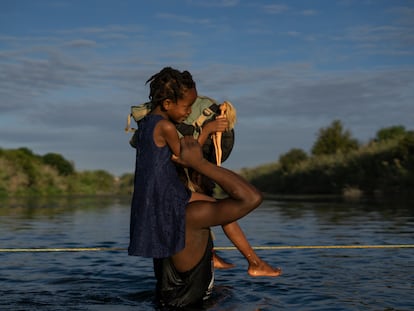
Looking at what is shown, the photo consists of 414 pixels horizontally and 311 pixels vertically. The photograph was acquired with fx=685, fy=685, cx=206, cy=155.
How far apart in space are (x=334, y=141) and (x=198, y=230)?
43.9 m

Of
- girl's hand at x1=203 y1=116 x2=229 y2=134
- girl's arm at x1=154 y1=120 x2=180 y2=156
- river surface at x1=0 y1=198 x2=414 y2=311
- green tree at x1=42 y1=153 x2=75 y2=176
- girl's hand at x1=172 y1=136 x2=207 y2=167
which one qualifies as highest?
green tree at x1=42 y1=153 x2=75 y2=176

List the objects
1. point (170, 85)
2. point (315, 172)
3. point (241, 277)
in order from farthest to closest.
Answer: point (315, 172)
point (241, 277)
point (170, 85)

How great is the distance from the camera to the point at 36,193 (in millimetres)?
40750

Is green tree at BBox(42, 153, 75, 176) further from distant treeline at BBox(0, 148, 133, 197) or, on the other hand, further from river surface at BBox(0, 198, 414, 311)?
river surface at BBox(0, 198, 414, 311)

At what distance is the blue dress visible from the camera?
4.90 m

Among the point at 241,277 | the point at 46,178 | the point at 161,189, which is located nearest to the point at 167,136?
the point at 161,189

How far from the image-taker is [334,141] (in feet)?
157

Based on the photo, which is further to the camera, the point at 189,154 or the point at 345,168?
the point at 345,168

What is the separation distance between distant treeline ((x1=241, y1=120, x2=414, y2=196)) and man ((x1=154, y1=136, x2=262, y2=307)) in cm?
2710

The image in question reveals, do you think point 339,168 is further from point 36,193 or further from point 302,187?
point 36,193

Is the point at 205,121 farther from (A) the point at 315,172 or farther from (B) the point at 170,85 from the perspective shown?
(A) the point at 315,172

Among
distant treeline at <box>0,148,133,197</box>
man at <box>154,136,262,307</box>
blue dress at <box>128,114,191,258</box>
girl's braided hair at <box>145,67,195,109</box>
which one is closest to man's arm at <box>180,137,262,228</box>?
man at <box>154,136,262,307</box>

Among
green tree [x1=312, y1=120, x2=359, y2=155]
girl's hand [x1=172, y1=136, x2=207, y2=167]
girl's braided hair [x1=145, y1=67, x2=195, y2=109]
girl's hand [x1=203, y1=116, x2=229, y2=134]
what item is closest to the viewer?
girl's hand [x1=172, y1=136, x2=207, y2=167]

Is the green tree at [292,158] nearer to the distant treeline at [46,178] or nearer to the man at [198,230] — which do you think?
the distant treeline at [46,178]
